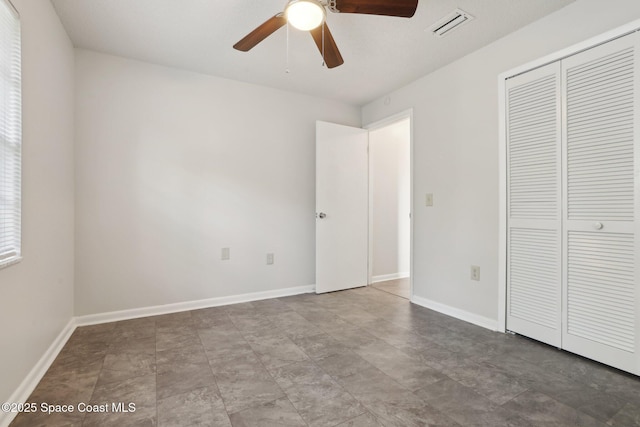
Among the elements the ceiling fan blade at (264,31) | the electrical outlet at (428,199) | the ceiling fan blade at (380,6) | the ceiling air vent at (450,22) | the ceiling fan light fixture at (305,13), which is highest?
the ceiling air vent at (450,22)

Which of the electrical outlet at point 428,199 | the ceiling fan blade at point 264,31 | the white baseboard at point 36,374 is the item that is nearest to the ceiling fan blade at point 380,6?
the ceiling fan blade at point 264,31

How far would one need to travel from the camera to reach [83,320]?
2711mm

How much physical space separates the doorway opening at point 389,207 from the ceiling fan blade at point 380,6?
2450mm

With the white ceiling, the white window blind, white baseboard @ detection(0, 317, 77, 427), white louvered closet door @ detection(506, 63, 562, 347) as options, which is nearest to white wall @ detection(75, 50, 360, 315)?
the white ceiling

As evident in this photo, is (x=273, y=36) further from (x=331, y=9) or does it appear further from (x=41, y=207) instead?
(x=41, y=207)

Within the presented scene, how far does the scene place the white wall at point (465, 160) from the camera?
2.37 meters

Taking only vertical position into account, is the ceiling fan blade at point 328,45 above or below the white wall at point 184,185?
above

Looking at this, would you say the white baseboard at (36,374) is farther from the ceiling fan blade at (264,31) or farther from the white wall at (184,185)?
the ceiling fan blade at (264,31)

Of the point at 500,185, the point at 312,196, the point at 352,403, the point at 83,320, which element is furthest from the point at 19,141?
the point at 500,185

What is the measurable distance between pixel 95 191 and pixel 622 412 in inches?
154

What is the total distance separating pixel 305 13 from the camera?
167 cm

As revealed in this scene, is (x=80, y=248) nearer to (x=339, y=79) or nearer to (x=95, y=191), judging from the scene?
(x=95, y=191)

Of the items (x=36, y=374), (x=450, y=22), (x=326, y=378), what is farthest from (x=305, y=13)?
(x=36, y=374)

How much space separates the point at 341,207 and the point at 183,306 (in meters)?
2.09
